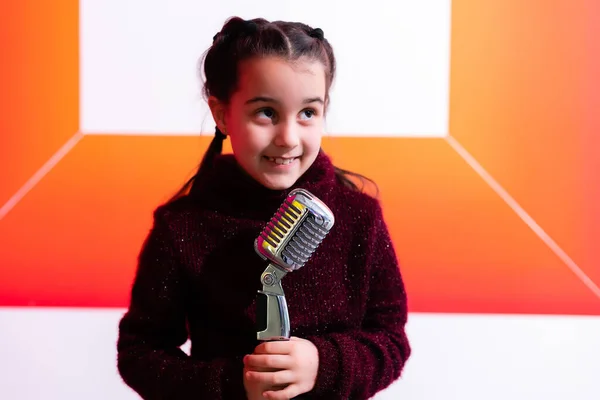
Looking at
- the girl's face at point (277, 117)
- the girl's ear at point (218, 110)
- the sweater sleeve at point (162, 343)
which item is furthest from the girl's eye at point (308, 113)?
the sweater sleeve at point (162, 343)

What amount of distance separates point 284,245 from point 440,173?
0.66m

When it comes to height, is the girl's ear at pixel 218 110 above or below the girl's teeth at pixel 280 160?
above

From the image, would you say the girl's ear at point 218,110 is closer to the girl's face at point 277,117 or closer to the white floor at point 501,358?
the girl's face at point 277,117

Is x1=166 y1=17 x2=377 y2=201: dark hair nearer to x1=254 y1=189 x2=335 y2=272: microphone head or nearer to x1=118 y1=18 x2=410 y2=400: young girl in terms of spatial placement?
x1=118 y1=18 x2=410 y2=400: young girl

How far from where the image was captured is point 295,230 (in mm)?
872

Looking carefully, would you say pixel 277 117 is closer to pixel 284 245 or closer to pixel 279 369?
pixel 284 245

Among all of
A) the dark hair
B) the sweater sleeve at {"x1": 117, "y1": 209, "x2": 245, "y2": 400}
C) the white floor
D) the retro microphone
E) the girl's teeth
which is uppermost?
the dark hair

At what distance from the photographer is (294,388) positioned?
91 centimetres

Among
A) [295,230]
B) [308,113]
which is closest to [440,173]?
[308,113]

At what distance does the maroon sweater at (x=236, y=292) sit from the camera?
3.20 feet

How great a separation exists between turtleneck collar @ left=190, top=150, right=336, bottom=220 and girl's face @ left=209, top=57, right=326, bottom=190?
0.07ft

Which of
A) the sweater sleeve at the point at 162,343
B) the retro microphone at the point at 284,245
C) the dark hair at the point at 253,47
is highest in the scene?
the dark hair at the point at 253,47

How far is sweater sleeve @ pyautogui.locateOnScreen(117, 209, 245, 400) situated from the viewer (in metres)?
0.94

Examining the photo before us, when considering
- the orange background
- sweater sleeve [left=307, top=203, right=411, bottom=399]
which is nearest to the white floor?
the orange background
